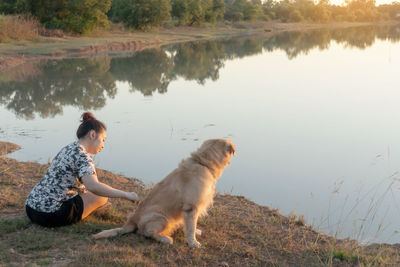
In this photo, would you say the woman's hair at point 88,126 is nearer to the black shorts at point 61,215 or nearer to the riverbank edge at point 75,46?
the black shorts at point 61,215

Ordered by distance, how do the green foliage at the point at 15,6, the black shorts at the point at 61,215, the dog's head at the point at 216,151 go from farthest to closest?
the green foliage at the point at 15,6 < the dog's head at the point at 216,151 < the black shorts at the point at 61,215

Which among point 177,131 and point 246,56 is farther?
point 246,56

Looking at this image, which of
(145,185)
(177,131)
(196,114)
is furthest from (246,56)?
(145,185)

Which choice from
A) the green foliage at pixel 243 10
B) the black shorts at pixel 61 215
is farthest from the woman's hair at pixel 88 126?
the green foliage at pixel 243 10

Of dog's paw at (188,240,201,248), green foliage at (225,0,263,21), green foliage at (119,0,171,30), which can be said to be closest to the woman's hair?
dog's paw at (188,240,201,248)

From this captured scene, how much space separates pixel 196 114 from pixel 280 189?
5977 mm

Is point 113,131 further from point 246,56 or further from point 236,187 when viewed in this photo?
point 246,56

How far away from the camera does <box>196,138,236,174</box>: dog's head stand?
4.50m

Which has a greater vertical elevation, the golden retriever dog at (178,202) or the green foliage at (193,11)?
the green foliage at (193,11)

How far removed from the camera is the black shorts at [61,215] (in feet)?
14.4

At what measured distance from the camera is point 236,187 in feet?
24.6

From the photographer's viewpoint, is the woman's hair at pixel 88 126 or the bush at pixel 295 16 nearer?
the woman's hair at pixel 88 126

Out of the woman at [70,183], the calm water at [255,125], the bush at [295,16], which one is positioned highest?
the bush at [295,16]

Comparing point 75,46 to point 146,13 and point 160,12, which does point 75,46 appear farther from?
point 160,12
